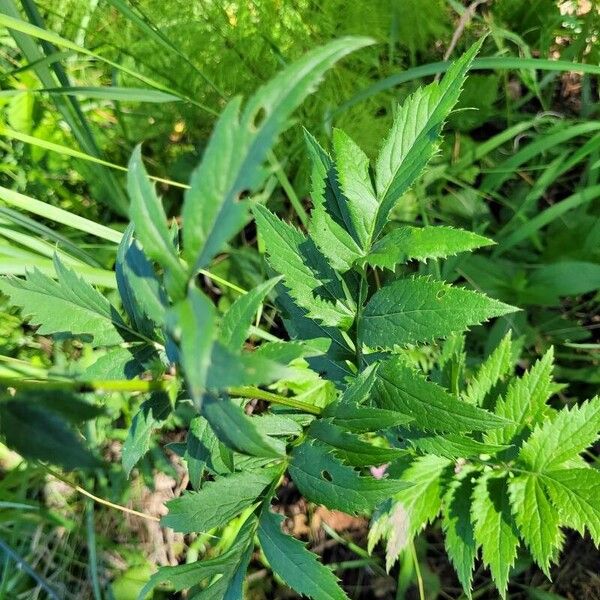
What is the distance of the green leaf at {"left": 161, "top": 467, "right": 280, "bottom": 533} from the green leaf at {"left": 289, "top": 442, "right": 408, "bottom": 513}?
5 cm

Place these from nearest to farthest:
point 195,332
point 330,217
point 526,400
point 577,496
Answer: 1. point 195,332
2. point 330,217
3. point 577,496
4. point 526,400

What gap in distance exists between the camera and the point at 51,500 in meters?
1.73

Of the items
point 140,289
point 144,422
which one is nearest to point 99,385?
point 140,289

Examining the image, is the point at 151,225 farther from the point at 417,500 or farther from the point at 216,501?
the point at 417,500

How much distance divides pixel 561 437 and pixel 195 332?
33.4 inches

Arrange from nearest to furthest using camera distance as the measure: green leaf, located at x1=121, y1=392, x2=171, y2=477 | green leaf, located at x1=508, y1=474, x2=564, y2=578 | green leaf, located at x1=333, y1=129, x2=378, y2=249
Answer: green leaf, located at x1=121, y1=392, x2=171, y2=477 → green leaf, located at x1=333, y1=129, x2=378, y2=249 → green leaf, located at x1=508, y1=474, x2=564, y2=578

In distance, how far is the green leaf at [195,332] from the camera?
0.40 meters

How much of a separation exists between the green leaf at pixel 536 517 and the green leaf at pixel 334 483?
0.35 meters

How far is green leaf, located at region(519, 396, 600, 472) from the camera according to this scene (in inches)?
41.4

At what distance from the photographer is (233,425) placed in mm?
549

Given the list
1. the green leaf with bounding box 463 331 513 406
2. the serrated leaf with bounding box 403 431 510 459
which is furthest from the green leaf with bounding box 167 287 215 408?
the green leaf with bounding box 463 331 513 406

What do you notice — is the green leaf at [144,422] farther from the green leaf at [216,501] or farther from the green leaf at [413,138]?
the green leaf at [413,138]

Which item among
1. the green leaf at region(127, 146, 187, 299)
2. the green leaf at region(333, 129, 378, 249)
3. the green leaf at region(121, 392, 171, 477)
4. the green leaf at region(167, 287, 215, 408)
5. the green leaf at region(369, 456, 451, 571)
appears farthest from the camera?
the green leaf at region(369, 456, 451, 571)

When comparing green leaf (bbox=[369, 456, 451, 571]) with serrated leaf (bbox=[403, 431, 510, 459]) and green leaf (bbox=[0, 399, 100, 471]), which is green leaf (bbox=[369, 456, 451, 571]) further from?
green leaf (bbox=[0, 399, 100, 471])
